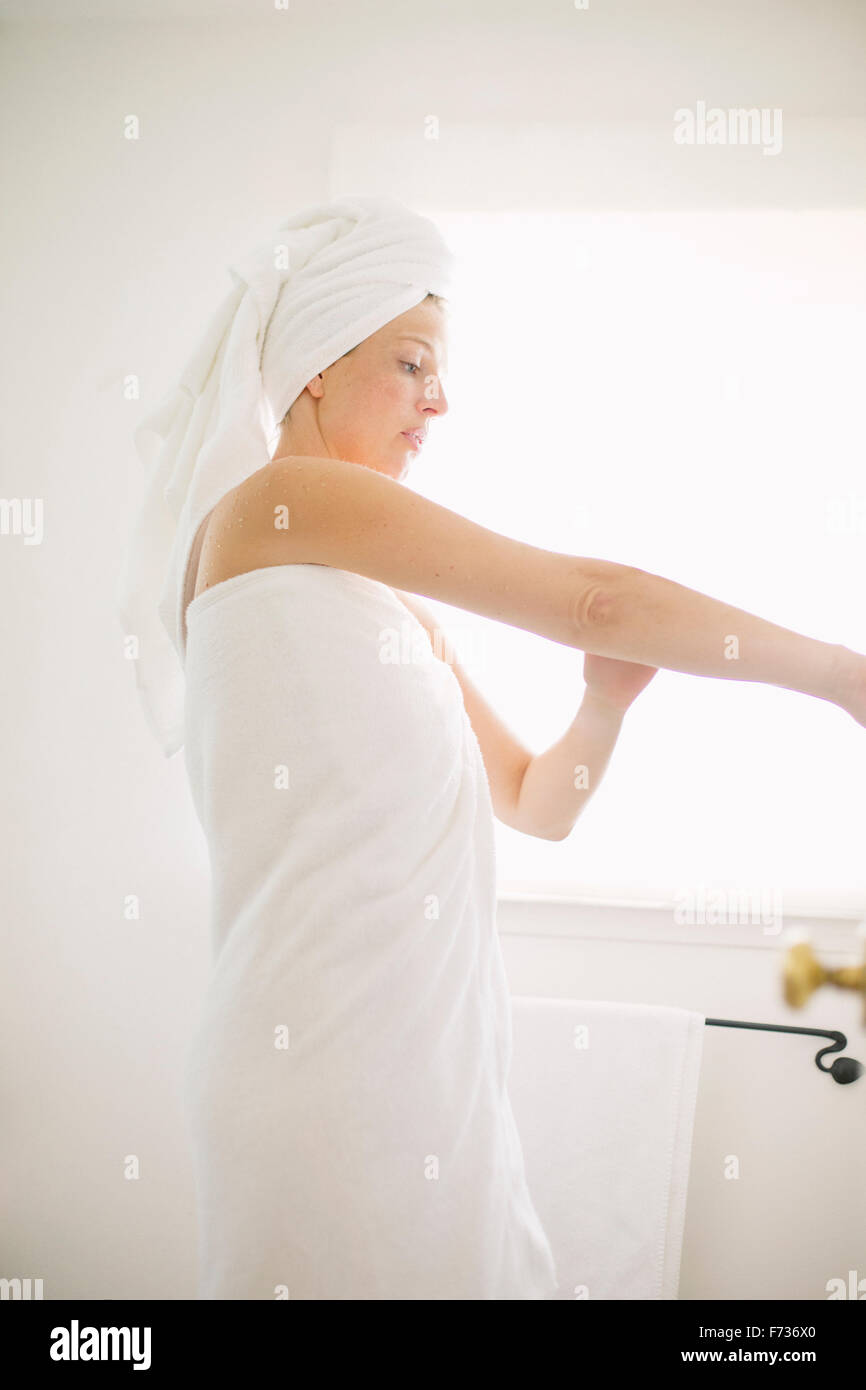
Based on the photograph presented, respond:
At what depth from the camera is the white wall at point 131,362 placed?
68.1 inches

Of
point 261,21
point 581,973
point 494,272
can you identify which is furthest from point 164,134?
point 581,973

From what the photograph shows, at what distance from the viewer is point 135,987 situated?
1.75 meters

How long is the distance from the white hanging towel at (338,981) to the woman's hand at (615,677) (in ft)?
0.50

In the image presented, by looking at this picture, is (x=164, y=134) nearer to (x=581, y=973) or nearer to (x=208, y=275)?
(x=208, y=275)

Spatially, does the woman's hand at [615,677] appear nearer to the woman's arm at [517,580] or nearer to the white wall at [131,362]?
the woman's arm at [517,580]

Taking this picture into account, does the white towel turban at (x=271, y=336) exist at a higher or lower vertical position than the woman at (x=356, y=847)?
higher

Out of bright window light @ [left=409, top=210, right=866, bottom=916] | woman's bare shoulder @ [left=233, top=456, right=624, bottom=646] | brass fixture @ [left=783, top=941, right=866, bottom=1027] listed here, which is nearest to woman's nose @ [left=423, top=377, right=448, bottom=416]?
woman's bare shoulder @ [left=233, top=456, right=624, bottom=646]

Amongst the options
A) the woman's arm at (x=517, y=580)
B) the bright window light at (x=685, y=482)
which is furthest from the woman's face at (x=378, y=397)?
the bright window light at (x=685, y=482)

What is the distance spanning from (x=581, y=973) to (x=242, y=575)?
3.67ft

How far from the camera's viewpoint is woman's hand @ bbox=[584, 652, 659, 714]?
894mm

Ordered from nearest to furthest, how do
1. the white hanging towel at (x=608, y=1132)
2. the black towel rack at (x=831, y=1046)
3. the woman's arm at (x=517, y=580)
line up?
the woman's arm at (x=517, y=580) < the white hanging towel at (x=608, y=1132) < the black towel rack at (x=831, y=1046)

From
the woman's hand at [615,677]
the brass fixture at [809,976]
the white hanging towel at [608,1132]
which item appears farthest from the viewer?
the white hanging towel at [608,1132]
